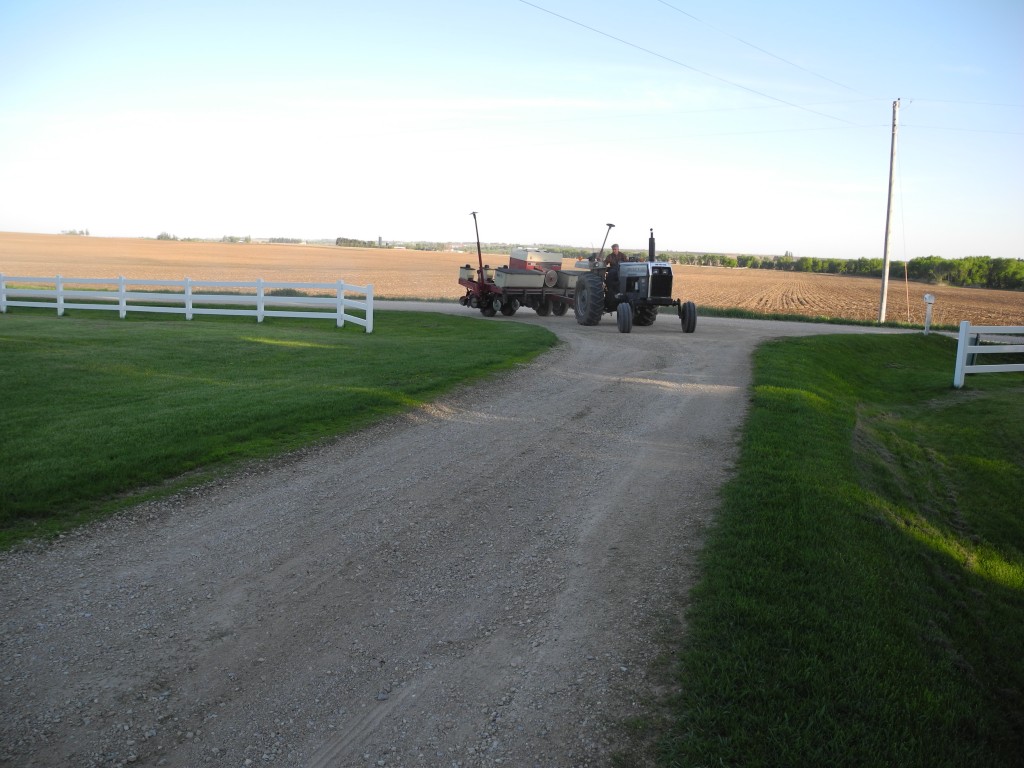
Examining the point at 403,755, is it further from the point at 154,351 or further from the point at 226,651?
the point at 154,351

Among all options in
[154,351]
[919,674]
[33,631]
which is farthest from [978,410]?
[154,351]

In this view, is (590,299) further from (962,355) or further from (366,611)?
(366,611)

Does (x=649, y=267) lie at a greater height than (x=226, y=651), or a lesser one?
greater

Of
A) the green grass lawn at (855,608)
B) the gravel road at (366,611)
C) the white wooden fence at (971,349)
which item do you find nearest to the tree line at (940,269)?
the white wooden fence at (971,349)

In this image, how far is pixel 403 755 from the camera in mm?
3293

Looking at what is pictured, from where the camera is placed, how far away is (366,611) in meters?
4.51

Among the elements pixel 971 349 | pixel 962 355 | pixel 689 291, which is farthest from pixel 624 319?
pixel 689 291

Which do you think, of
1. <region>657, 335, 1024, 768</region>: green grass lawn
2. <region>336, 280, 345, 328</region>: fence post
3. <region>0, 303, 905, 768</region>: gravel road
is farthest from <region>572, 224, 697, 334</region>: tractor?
<region>0, 303, 905, 768</region>: gravel road

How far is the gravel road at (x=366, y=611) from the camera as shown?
11.2ft

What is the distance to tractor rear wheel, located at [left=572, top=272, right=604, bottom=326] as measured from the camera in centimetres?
2042

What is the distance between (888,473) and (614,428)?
9.68 ft

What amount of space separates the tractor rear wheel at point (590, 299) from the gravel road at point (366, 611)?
12503 mm

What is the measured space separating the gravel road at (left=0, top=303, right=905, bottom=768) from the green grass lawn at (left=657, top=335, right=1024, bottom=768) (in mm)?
347

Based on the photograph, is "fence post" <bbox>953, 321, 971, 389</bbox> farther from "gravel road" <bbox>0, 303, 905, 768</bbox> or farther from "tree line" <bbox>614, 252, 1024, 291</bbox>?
"tree line" <bbox>614, 252, 1024, 291</bbox>
